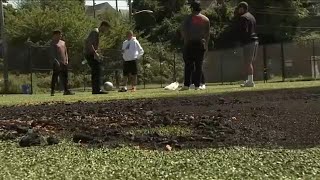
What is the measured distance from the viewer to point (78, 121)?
7520 mm

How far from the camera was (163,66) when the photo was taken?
4312 centimetres

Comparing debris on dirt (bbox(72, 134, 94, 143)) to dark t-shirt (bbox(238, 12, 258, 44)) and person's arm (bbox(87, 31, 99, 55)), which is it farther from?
person's arm (bbox(87, 31, 99, 55))

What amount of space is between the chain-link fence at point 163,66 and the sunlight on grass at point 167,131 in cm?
2694

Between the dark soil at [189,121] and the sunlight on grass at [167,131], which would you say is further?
the sunlight on grass at [167,131]

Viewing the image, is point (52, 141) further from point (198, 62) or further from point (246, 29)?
point (246, 29)

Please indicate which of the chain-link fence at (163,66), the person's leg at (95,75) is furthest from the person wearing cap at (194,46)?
the chain-link fence at (163,66)

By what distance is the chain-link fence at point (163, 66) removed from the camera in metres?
37.0

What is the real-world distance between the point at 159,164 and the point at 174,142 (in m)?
1.03

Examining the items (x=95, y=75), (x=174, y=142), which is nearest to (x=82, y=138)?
(x=174, y=142)

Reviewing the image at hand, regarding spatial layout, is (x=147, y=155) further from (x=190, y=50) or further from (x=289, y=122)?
(x=190, y=50)

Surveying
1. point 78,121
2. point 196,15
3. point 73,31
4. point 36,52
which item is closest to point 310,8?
point 73,31

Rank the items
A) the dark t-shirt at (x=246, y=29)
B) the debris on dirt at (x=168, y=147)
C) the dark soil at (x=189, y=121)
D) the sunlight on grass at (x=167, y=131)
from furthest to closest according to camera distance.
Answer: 1. the dark t-shirt at (x=246, y=29)
2. the sunlight on grass at (x=167, y=131)
3. the dark soil at (x=189, y=121)
4. the debris on dirt at (x=168, y=147)

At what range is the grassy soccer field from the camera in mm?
4543

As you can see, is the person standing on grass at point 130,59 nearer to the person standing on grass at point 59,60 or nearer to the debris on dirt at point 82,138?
the person standing on grass at point 59,60
